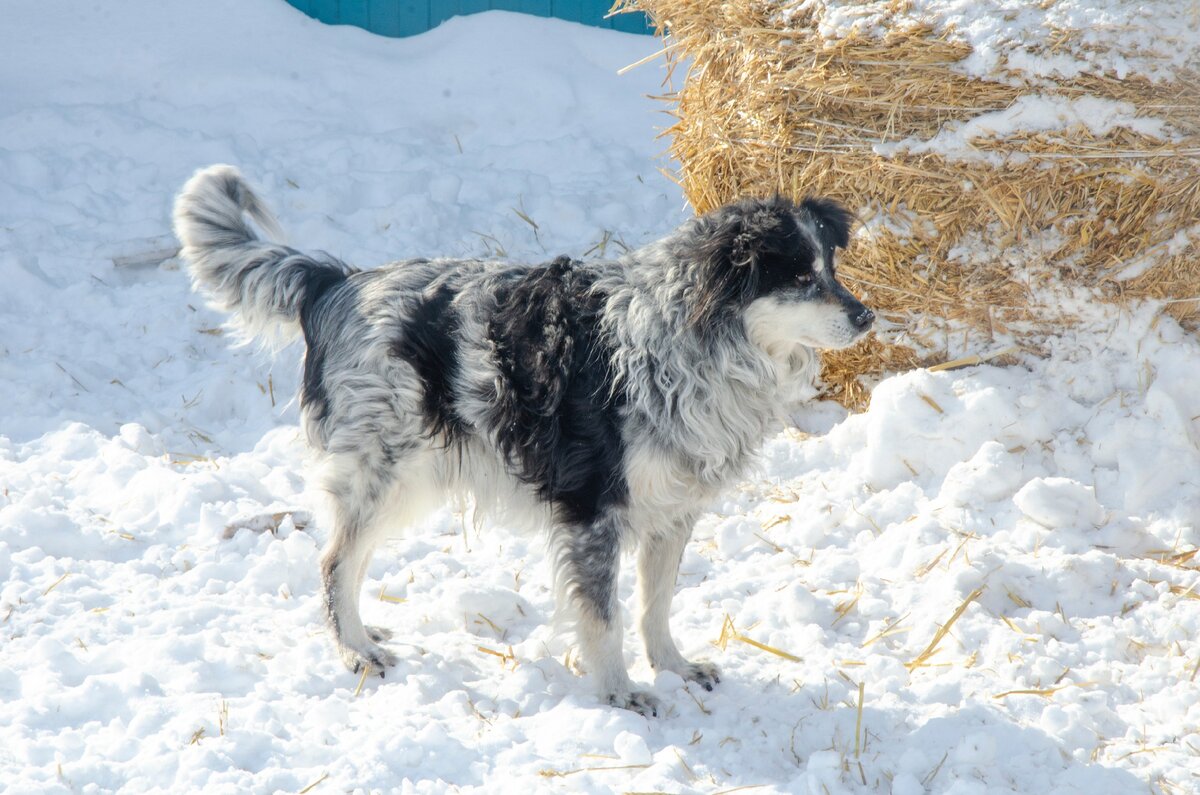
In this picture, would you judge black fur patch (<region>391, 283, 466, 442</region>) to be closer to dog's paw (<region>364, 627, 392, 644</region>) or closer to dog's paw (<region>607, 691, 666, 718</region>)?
dog's paw (<region>364, 627, 392, 644</region>)

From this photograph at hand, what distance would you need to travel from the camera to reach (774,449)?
5180mm

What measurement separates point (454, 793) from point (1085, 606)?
233 cm

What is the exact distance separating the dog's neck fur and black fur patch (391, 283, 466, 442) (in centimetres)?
55

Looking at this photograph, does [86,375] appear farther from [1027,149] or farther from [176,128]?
[1027,149]

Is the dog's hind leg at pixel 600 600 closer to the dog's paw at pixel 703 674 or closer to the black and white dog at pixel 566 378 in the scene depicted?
the black and white dog at pixel 566 378

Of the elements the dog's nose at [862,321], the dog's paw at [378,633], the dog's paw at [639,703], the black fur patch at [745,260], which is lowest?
the dog's paw at [378,633]

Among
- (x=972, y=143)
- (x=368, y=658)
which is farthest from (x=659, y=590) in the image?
(x=972, y=143)

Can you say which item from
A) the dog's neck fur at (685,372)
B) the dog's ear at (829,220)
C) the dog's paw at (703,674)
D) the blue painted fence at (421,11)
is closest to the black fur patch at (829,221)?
the dog's ear at (829,220)

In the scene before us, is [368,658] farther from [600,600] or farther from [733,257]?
[733,257]

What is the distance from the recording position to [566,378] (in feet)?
12.3

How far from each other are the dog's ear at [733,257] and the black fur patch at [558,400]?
374 millimetres

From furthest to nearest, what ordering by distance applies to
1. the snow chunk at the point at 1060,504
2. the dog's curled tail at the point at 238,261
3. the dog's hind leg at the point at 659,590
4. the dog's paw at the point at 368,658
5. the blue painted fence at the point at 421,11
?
the blue painted fence at the point at 421,11 < the snow chunk at the point at 1060,504 < the dog's curled tail at the point at 238,261 < the dog's hind leg at the point at 659,590 < the dog's paw at the point at 368,658

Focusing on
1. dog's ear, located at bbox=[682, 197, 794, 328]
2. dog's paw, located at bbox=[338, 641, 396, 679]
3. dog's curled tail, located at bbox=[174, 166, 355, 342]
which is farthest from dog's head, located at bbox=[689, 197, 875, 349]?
dog's paw, located at bbox=[338, 641, 396, 679]

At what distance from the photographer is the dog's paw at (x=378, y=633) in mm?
4113
